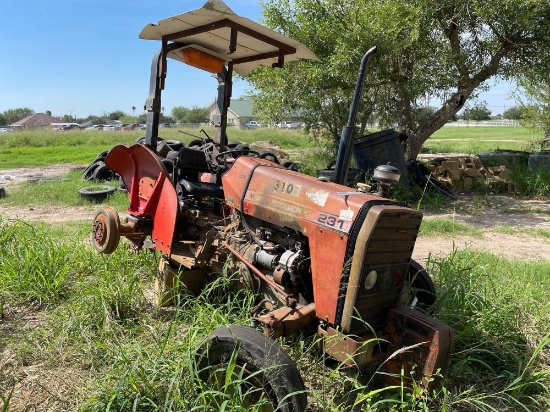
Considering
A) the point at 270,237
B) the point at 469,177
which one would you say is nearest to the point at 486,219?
the point at 469,177

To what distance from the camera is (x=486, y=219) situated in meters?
8.20

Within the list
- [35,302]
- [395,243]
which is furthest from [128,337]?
[395,243]

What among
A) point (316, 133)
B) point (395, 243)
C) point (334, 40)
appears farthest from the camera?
point (316, 133)

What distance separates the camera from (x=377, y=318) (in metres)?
2.56

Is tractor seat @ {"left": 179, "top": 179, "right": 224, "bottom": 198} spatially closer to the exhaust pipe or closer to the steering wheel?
the steering wheel

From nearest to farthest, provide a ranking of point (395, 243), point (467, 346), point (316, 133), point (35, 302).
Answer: point (395, 243) < point (467, 346) < point (35, 302) < point (316, 133)

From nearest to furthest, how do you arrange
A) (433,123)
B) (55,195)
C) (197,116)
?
(55,195)
(433,123)
(197,116)

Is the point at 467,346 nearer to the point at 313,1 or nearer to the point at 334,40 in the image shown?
the point at 334,40

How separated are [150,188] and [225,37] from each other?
4.37 ft

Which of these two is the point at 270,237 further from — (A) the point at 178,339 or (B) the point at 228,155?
(B) the point at 228,155

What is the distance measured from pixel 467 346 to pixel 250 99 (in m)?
9.42

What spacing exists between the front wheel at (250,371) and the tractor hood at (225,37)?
2.02 m

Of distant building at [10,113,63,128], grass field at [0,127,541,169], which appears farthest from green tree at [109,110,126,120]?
grass field at [0,127,541,169]

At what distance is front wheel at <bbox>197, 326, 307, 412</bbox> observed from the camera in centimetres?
219
